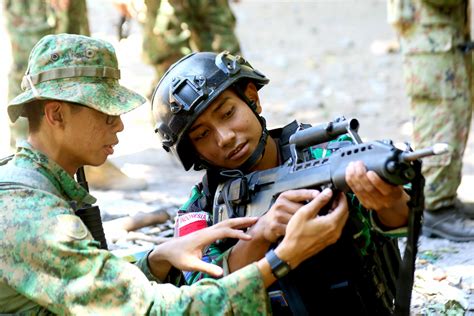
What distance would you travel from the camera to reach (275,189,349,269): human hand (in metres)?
2.69

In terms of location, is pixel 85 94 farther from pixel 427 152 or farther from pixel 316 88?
pixel 316 88

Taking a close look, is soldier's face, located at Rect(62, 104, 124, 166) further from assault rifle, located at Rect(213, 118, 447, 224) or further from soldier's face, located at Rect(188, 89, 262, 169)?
assault rifle, located at Rect(213, 118, 447, 224)

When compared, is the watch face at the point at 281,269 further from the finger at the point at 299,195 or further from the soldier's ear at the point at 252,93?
the soldier's ear at the point at 252,93

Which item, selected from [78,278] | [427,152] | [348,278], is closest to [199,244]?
[78,278]

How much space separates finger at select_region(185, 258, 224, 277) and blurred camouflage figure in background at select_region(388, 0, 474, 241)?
2.65 meters

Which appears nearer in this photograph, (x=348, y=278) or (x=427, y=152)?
(x=427, y=152)

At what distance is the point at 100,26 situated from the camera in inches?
570

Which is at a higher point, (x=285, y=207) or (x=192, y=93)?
(x=192, y=93)

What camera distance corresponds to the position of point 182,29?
25.2ft

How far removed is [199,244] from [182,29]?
4915 mm

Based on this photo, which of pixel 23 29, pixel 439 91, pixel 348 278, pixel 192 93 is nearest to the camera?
pixel 348 278

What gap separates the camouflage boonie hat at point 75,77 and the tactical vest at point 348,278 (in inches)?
33.4

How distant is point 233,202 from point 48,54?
2.94ft

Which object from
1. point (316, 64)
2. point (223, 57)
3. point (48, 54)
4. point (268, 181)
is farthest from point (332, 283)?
point (316, 64)
